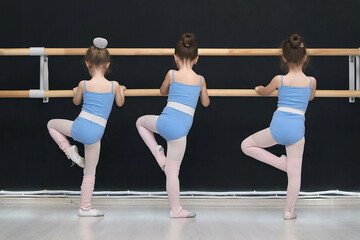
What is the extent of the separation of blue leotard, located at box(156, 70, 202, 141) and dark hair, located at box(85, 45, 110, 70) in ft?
1.26

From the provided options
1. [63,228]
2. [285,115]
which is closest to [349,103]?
[285,115]

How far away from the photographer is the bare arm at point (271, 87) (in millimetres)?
2659

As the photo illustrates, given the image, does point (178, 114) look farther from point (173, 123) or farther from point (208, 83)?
point (208, 83)

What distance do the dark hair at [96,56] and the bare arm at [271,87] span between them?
82cm

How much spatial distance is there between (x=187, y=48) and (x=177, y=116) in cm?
35

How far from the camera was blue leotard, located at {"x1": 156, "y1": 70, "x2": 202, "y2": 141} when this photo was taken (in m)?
2.64

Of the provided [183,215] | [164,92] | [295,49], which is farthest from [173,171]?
[295,49]

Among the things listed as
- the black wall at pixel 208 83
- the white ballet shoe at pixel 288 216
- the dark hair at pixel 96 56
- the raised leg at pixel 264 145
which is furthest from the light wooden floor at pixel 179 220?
the dark hair at pixel 96 56

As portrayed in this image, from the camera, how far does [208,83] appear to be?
317 centimetres

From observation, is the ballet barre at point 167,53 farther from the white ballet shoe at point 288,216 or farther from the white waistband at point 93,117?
the white ballet shoe at point 288,216
